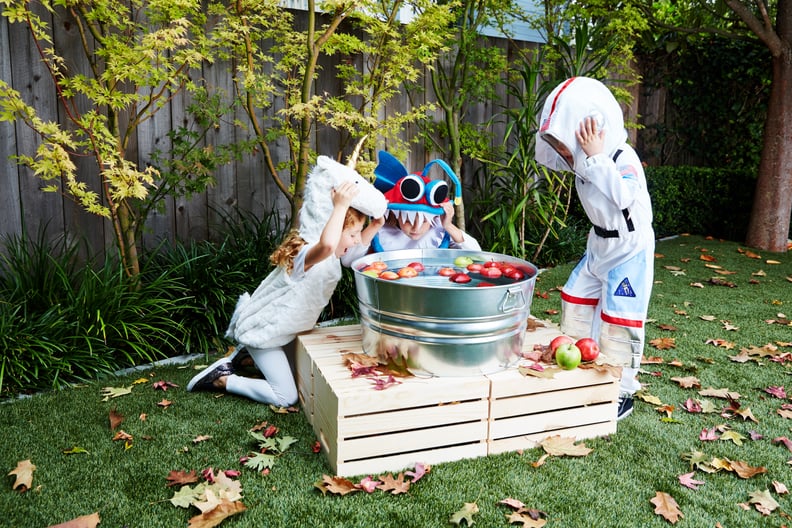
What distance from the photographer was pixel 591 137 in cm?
267

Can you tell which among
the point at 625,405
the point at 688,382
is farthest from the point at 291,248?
the point at 688,382

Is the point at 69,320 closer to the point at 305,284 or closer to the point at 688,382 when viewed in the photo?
the point at 305,284

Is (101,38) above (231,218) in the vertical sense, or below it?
above

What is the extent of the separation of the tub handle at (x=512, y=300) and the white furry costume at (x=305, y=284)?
32.8 inches

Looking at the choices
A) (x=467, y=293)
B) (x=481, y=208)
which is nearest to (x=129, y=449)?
(x=467, y=293)

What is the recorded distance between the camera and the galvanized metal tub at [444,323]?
2467 mm

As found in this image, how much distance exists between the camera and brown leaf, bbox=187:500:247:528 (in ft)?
6.95

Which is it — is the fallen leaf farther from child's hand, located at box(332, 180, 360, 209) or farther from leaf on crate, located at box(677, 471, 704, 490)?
child's hand, located at box(332, 180, 360, 209)

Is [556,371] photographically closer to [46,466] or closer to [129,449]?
[129,449]

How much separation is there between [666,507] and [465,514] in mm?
771

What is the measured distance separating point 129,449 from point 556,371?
1.90m

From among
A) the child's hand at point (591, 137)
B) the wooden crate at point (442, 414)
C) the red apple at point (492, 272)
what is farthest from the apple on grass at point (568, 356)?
the child's hand at point (591, 137)

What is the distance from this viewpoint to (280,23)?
174 inches

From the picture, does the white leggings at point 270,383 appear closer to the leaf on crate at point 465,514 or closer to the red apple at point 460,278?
the red apple at point 460,278
